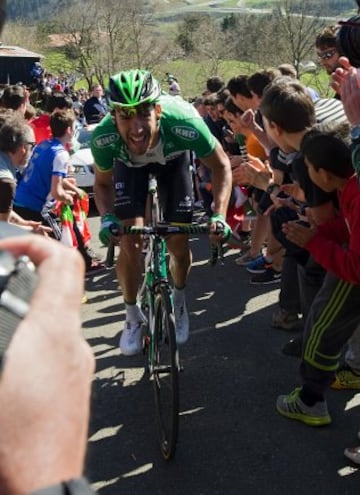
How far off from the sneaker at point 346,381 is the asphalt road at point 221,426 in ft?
0.20

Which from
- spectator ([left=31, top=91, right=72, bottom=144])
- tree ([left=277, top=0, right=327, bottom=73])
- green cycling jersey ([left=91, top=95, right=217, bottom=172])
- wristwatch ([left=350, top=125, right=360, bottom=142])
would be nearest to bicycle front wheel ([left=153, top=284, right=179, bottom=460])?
green cycling jersey ([left=91, top=95, right=217, bottom=172])

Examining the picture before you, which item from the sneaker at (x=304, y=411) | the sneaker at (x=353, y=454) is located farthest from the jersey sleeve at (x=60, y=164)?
the sneaker at (x=353, y=454)

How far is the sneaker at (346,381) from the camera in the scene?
12.8 ft

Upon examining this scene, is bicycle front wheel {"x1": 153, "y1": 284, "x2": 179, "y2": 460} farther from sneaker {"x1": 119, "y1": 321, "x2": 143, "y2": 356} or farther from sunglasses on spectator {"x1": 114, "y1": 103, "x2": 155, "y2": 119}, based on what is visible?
sunglasses on spectator {"x1": 114, "y1": 103, "x2": 155, "y2": 119}

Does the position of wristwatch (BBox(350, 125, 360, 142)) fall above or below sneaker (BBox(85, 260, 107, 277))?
above

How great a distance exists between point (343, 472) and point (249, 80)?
3930 mm

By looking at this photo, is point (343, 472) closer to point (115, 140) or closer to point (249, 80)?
point (115, 140)

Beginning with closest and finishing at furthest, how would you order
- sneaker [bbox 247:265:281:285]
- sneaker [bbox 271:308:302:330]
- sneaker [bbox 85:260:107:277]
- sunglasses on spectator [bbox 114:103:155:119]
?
1. sunglasses on spectator [bbox 114:103:155:119]
2. sneaker [bbox 271:308:302:330]
3. sneaker [bbox 247:265:281:285]
4. sneaker [bbox 85:260:107:277]

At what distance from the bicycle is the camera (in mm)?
2473

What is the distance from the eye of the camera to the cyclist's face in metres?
3.85

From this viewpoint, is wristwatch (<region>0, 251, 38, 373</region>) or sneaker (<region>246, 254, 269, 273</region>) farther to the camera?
sneaker (<region>246, 254, 269, 273</region>)

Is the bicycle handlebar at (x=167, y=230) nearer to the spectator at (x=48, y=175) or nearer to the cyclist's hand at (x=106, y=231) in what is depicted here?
the cyclist's hand at (x=106, y=231)

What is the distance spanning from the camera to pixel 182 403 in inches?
156

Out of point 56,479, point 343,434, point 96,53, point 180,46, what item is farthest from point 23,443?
point 180,46
